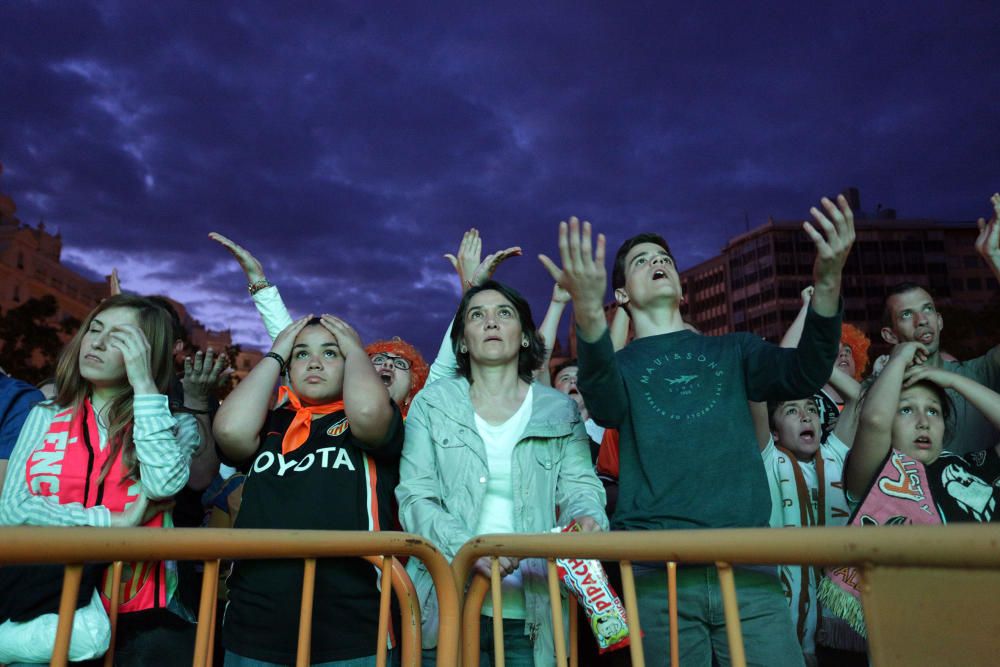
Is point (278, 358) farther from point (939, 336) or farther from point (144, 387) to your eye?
point (939, 336)

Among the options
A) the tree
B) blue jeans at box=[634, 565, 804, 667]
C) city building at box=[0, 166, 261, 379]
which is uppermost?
city building at box=[0, 166, 261, 379]

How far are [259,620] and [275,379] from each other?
A: 3.32 ft

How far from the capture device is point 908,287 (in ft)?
14.6

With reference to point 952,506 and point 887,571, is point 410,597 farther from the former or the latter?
point 952,506

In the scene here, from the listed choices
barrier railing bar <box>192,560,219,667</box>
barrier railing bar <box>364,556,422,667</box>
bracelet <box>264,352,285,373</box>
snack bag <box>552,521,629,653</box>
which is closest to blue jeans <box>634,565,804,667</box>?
snack bag <box>552,521,629,653</box>

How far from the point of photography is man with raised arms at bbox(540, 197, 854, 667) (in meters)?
2.20

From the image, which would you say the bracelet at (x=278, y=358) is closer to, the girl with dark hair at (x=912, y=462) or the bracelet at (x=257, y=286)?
the bracelet at (x=257, y=286)

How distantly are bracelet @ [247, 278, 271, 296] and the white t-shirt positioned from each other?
1716 mm

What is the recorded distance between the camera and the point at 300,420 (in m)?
2.82

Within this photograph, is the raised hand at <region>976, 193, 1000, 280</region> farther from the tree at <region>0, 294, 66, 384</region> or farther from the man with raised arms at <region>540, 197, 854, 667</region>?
the tree at <region>0, 294, 66, 384</region>

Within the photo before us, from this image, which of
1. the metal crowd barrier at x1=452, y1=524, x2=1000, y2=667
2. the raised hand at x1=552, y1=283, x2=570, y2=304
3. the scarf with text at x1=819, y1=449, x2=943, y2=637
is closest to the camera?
the metal crowd barrier at x1=452, y1=524, x2=1000, y2=667

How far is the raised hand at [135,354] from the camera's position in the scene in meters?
2.54

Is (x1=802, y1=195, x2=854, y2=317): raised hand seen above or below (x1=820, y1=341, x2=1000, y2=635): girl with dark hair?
above

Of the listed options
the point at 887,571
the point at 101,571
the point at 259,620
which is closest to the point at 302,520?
→ the point at 259,620
